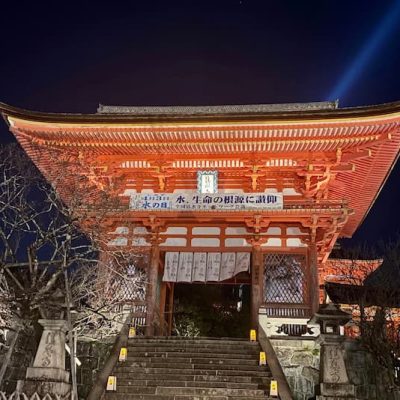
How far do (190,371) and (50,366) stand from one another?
375cm

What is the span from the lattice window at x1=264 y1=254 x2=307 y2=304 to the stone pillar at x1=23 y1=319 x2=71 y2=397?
25.7 ft

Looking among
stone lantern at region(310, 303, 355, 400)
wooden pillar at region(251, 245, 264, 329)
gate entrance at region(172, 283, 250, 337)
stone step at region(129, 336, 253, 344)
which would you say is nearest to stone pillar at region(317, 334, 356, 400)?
stone lantern at region(310, 303, 355, 400)

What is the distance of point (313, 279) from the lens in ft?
55.9

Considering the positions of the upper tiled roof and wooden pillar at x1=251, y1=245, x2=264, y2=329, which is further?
the upper tiled roof

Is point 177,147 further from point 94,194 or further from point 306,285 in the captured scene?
point 306,285

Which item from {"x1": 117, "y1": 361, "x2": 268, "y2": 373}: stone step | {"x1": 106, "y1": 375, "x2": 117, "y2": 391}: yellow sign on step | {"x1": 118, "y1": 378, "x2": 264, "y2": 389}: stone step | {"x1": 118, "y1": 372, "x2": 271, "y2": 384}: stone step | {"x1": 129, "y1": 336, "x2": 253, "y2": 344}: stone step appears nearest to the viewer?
{"x1": 106, "y1": 375, "x2": 117, "y2": 391}: yellow sign on step

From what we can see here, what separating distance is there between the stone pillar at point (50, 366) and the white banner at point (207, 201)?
6.77 m

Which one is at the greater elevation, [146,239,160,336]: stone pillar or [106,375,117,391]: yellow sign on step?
[146,239,160,336]: stone pillar

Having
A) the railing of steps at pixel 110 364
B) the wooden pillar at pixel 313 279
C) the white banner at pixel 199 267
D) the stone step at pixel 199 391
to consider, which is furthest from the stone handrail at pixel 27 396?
the wooden pillar at pixel 313 279

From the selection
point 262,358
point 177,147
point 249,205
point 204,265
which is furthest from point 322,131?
point 262,358

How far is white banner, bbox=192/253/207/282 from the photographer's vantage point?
17.8 meters

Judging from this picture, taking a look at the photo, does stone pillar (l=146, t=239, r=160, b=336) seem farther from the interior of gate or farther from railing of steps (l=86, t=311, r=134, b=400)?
railing of steps (l=86, t=311, r=134, b=400)

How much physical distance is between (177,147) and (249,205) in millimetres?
3373

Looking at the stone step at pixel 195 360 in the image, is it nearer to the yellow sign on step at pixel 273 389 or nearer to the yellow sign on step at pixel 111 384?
the yellow sign on step at pixel 111 384
